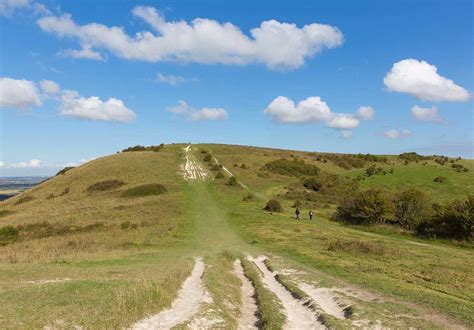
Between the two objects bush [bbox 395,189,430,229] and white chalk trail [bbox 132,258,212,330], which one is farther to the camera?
bush [bbox 395,189,430,229]

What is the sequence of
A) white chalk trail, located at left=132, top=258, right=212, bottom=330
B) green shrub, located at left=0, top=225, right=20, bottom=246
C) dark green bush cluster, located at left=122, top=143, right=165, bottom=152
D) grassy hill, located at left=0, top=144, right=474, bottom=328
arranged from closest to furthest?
white chalk trail, located at left=132, top=258, right=212, bottom=330, grassy hill, located at left=0, top=144, right=474, bottom=328, green shrub, located at left=0, top=225, right=20, bottom=246, dark green bush cluster, located at left=122, top=143, right=165, bottom=152

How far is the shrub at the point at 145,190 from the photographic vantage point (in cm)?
5906

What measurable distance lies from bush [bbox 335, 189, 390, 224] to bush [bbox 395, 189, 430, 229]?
1518 millimetres

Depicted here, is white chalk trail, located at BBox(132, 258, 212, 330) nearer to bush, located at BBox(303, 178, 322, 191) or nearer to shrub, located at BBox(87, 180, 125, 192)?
shrub, located at BBox(87, 180, 125, 192)

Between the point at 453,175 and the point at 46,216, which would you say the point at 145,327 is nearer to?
the point at 46,216

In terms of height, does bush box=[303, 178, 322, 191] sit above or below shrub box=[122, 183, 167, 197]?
above

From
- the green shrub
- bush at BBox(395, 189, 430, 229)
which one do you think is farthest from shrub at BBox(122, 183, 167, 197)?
bush at BBox(395, 189, 430, 229)

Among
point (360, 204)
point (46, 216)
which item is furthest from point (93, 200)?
point (360, 204)

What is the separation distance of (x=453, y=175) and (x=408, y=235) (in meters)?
44.6

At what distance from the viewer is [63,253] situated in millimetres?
28016

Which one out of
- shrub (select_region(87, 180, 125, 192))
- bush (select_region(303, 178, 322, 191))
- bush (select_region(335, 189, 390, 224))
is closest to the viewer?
bush (select_region(335, 189, 390, 224))

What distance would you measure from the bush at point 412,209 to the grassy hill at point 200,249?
7.90ft

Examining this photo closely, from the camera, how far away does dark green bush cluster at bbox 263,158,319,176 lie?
8400 centimetres

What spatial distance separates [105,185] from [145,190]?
11143mm
